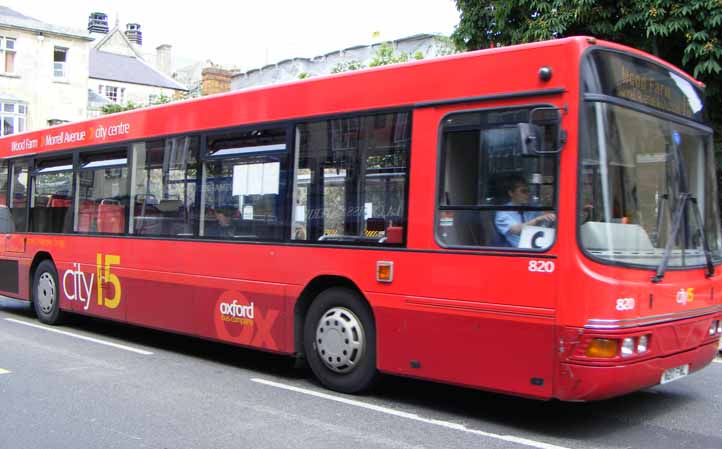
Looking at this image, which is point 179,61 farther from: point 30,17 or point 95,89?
point 30,17

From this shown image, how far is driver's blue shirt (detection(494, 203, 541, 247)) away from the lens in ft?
18.2

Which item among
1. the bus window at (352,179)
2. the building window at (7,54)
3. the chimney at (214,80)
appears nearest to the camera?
the bus window at (352,179)

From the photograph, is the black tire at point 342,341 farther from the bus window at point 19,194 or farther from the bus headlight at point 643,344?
the bus window at point 19,194

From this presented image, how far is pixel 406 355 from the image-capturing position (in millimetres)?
6305

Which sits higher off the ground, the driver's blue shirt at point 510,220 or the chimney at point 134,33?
the chimney at point 134,33

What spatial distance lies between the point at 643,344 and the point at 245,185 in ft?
14.4

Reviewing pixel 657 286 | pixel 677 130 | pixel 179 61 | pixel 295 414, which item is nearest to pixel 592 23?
pixel 677 130

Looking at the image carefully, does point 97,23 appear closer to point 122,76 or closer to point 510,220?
point 122,76

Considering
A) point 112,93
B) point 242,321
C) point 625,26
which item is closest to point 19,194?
point 242,321

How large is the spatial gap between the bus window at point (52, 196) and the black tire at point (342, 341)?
5390 millimetres

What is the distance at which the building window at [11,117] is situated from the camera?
3756 cm

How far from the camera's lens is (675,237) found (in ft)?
19.5

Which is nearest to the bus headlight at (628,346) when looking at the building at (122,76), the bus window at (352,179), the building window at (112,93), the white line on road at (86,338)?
the bus window at (352,179)

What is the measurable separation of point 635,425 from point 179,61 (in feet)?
268
